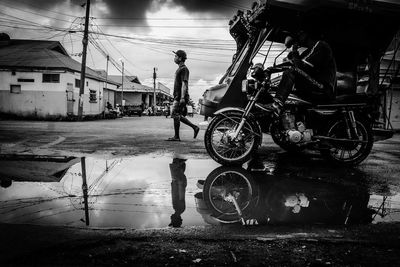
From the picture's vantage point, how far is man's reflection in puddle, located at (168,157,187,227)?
2523mm

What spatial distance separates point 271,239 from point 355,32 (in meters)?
5.11

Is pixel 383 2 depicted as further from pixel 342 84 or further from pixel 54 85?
pixel 54 85

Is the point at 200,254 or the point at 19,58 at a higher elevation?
the point at 19,58

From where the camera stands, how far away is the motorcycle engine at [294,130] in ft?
16.0

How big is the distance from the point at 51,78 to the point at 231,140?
86.9ft

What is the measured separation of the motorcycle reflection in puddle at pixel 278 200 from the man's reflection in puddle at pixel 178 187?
165 mm

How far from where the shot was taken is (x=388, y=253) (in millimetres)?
1900

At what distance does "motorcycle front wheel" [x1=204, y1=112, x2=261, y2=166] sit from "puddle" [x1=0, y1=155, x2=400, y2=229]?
0.23 meters

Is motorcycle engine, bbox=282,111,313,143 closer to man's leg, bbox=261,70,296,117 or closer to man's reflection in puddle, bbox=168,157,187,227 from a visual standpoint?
man's leg, bbox=261,70,296,117

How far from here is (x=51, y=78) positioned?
89.9 ft

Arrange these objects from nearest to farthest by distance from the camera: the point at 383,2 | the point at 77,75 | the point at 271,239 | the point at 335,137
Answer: the point at 271,239 < the point at 335,137 < the point at 383,2 < the point at 77,75

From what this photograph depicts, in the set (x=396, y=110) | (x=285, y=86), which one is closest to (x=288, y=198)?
(x=285, y=86)

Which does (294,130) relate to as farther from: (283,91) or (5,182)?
(5,182)

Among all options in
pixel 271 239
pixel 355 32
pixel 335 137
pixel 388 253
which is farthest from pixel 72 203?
pixel 355 32
